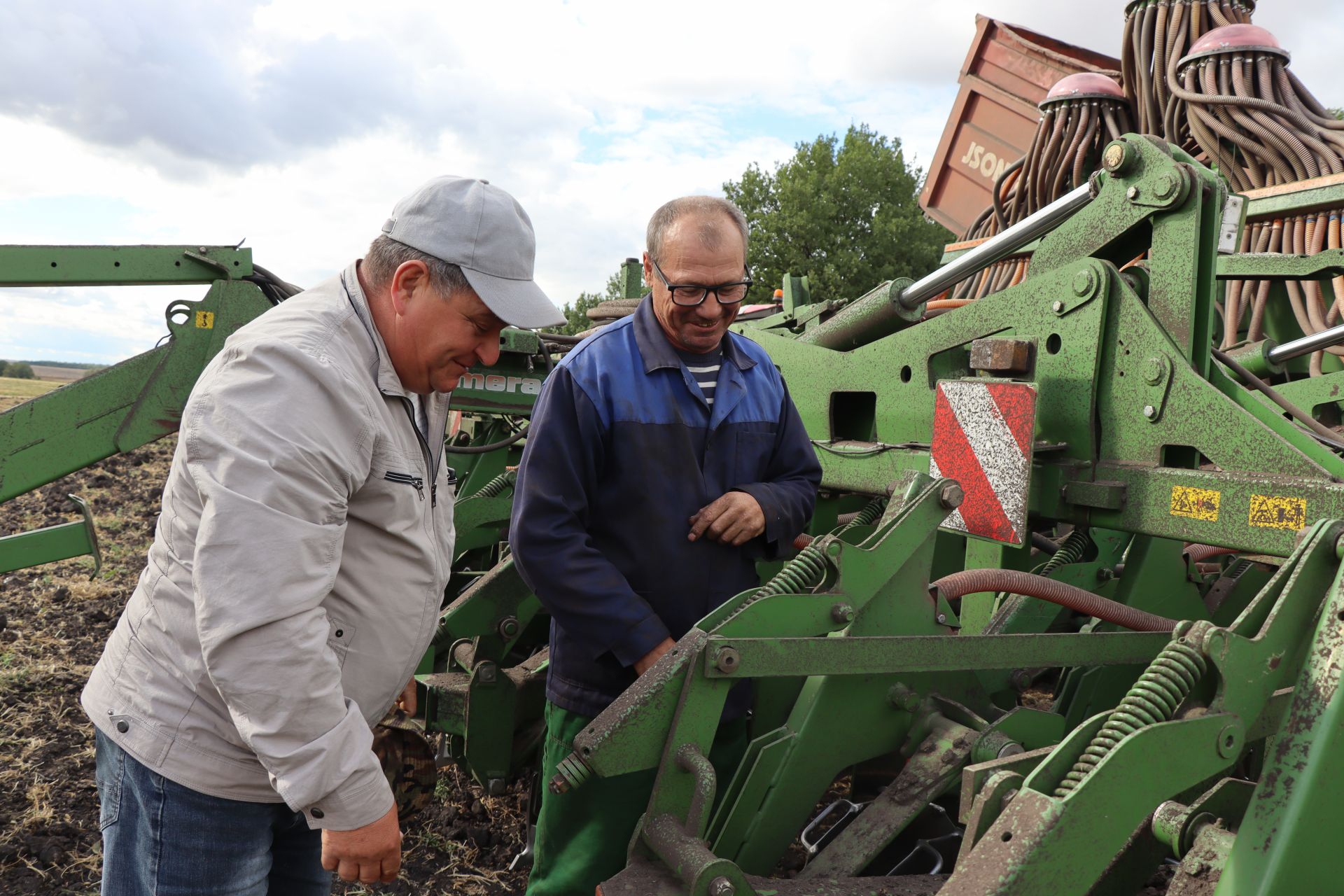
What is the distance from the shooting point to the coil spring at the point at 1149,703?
145 cm

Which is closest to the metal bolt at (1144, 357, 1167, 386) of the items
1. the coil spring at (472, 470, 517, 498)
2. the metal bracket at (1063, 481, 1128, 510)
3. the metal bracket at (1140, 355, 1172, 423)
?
the metal bracket at (1140, 355, 1172, 423)

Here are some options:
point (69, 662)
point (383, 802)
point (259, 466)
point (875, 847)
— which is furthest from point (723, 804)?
point (69, 662)

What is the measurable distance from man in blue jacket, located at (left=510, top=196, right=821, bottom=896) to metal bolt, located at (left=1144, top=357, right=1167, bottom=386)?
2.88 ft

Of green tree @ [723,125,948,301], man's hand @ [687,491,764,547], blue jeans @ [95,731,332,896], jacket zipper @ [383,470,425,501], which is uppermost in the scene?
green tree @ [723,125,948,301]

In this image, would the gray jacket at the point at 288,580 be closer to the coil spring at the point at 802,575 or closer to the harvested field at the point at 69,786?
the coil spring at the point at 802,575

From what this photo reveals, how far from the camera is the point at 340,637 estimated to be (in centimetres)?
156

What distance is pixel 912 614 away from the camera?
215 centimetres

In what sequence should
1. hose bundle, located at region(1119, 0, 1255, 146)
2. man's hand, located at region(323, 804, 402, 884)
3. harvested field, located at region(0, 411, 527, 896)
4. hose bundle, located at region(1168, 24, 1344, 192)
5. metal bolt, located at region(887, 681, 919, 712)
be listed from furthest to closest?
hose bundle, located at region(1119, 0, 1255, 146) → hose bundle, located at region(1168, 24, 1344, 192) → harvested field, located at region(0, 411, 527, 896) → metal bolt, located at region(887, 681, 919, 712) → man's hand, located at region(323, 804, 402, 884)

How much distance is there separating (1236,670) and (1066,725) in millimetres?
896

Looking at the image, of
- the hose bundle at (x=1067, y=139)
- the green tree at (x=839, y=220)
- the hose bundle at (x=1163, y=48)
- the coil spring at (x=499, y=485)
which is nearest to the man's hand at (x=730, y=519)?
the coil spring at (x=499, y=485)

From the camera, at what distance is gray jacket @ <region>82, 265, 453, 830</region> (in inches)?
53.1

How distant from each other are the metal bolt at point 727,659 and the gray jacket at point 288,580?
1.60 feet

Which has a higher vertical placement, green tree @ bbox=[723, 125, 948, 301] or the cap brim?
green tree @ bbox=[723, 125, 948, 301]

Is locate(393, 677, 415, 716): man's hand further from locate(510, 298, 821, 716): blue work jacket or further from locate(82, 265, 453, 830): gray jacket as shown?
locate(82, 265, 453, 830): gray jacket
